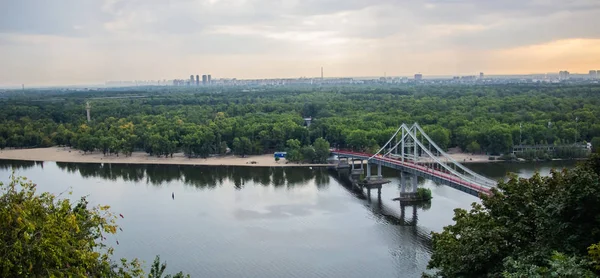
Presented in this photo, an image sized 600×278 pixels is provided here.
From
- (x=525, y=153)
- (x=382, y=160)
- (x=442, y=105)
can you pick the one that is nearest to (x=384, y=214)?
(x=382, y=160)

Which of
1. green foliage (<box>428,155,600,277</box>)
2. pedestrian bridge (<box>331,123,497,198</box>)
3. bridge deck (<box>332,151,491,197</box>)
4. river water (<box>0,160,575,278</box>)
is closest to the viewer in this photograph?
green foliage (<box>428,155,600,277</box>)

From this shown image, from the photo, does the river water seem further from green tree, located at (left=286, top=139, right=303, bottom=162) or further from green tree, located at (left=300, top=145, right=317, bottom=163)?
green tree, located at (left=286, top=139, right=303, bottom=162)

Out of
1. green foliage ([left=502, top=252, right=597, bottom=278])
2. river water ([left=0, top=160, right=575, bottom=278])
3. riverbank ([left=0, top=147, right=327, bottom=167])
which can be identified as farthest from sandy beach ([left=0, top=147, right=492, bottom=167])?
green foliage ([left=502, top=252, right=597, bottom=278])

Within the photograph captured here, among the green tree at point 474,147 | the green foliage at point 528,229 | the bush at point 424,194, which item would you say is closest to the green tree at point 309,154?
the green tree at point 474,147

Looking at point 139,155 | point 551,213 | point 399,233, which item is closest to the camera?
point 551,213

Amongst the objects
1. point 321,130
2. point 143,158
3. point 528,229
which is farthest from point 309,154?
point 528,229

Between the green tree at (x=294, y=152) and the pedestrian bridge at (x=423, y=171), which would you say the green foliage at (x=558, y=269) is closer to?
the pedestrian bridge at (x=423, y=171)

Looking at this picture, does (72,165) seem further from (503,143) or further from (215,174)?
(503,143)
